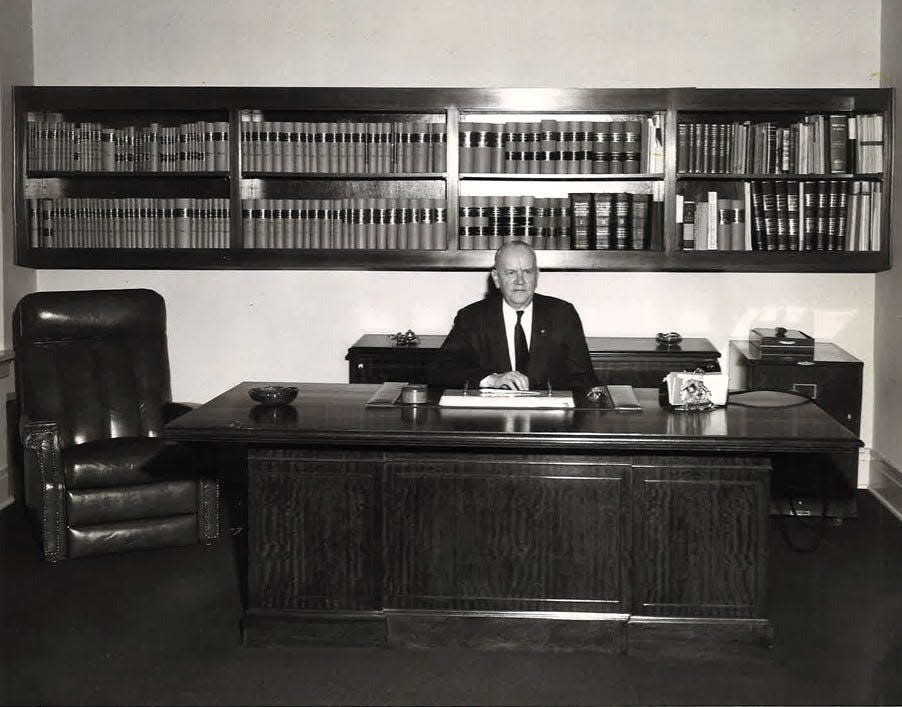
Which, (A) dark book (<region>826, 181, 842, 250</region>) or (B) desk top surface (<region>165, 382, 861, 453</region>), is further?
(A) dark book (<region>826, 181, 842, 250</region>)

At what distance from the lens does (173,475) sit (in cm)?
432

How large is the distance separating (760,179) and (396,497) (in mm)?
2796

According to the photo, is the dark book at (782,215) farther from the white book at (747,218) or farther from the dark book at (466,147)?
the dark book at (466,147)

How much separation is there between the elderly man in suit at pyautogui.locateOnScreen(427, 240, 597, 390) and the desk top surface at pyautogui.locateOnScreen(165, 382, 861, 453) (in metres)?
0.80

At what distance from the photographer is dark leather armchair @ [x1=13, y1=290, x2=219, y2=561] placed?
416 cm

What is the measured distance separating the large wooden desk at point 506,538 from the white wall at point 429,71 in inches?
86.1

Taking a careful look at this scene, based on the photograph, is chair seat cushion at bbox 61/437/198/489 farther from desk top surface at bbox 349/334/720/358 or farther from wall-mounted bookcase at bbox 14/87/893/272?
wall-mounted bookcase at bbox 14/87/893/272

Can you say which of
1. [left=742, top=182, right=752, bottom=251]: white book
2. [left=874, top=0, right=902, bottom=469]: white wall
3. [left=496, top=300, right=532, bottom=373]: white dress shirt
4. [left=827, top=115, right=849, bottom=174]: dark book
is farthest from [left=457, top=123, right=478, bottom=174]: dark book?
[left=874, top=0, right=902, bottom=469]: white wall

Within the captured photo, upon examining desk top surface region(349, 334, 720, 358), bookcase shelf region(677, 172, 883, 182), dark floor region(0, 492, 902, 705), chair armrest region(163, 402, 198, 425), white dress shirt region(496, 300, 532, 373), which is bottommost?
dark floor region(0, 492, 902, 705)

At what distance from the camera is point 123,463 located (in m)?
4.23

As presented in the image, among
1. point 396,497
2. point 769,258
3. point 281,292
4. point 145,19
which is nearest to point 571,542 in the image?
point 396,497

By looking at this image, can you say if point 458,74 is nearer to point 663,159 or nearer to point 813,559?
point 663,159

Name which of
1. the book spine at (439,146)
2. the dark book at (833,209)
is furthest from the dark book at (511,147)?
the dark book at (833,209)

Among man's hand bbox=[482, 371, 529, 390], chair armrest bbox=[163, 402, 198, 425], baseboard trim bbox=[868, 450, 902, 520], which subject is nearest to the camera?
man's hand bbox=[482, 371, 529, 390]
